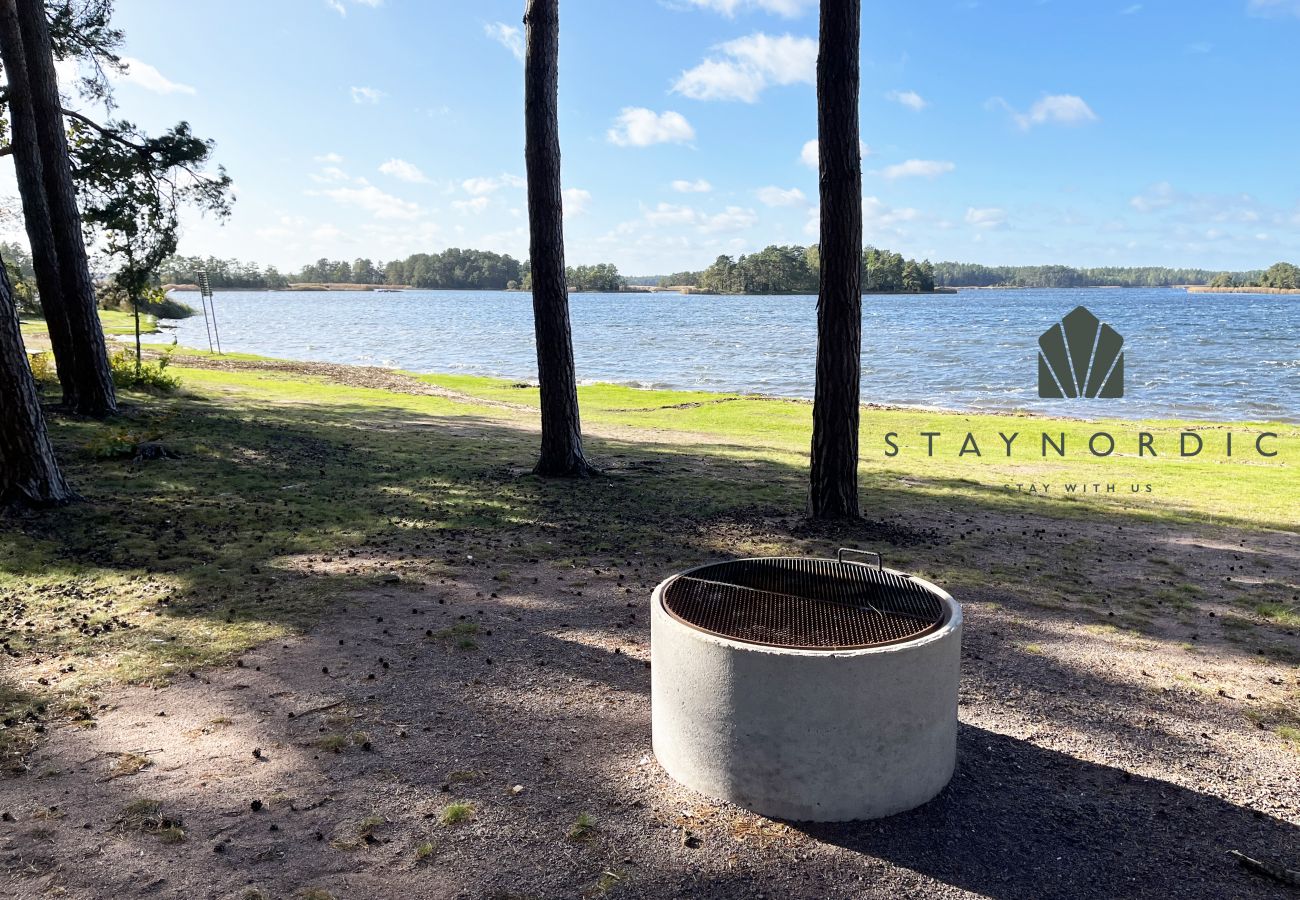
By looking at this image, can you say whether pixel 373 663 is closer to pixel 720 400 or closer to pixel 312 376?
Result: pixel 720 400

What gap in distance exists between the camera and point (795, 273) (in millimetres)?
151750

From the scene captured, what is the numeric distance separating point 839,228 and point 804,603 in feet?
14.3

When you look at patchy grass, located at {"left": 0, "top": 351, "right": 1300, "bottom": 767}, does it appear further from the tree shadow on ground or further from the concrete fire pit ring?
the tree shadow on ground

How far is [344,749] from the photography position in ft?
13.1

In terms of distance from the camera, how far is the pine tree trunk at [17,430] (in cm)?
765

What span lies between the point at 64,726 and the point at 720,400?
2265cm

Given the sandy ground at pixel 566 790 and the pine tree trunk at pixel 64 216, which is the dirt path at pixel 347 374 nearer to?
the pine tree trunk at pixel 64 216

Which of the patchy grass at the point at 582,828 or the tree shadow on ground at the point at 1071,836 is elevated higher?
the patchy grass at the point at 582,828

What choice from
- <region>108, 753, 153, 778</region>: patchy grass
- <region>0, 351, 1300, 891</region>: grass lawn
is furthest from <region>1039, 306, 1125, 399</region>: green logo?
<region>108, 753, 153, 778</region>: patchy grass

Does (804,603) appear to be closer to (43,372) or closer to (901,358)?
(43,372)

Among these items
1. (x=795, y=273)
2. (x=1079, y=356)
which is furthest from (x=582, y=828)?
(x=795, y=273)

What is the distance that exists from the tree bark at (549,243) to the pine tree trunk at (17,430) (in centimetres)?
479

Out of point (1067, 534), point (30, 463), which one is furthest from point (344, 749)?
point (1067, 534)

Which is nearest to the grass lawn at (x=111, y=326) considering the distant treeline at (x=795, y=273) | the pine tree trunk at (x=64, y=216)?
the pine tree trunk at (x=64, y=216)
